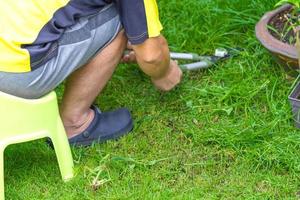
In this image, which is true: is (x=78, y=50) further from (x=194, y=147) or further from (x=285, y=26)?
(x=285, y=26)

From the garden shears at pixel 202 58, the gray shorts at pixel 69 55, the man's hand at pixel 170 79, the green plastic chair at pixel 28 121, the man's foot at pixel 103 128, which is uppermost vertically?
the gray shorts at pixel 69 55

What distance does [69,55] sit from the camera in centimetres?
284

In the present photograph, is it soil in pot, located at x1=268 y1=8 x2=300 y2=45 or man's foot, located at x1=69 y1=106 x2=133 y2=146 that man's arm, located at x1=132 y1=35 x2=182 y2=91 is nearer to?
man's foot, located at x1=69 y1=106 x2=133 y2=146

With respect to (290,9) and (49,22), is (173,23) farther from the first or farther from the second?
(49,22)

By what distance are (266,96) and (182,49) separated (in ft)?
2.13

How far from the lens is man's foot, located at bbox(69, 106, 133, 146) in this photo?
315 cm

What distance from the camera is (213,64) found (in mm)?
3562

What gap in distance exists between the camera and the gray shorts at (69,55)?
2.75 meters

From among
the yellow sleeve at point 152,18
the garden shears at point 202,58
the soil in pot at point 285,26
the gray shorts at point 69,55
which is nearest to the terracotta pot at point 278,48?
the soil in pot at point 285,26

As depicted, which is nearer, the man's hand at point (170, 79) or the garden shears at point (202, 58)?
the man's hand at point (170, 79)

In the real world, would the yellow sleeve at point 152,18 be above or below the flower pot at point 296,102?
above

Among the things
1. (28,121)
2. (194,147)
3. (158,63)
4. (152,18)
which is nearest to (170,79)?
(158,63)

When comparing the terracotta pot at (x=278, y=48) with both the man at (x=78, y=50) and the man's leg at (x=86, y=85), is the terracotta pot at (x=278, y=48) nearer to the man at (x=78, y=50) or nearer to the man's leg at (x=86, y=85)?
the man at (x=78, y=50)

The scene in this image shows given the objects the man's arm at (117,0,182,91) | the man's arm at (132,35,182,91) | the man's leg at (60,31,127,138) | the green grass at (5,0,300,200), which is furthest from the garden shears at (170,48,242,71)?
the man's leg at (60,31,127,138)
